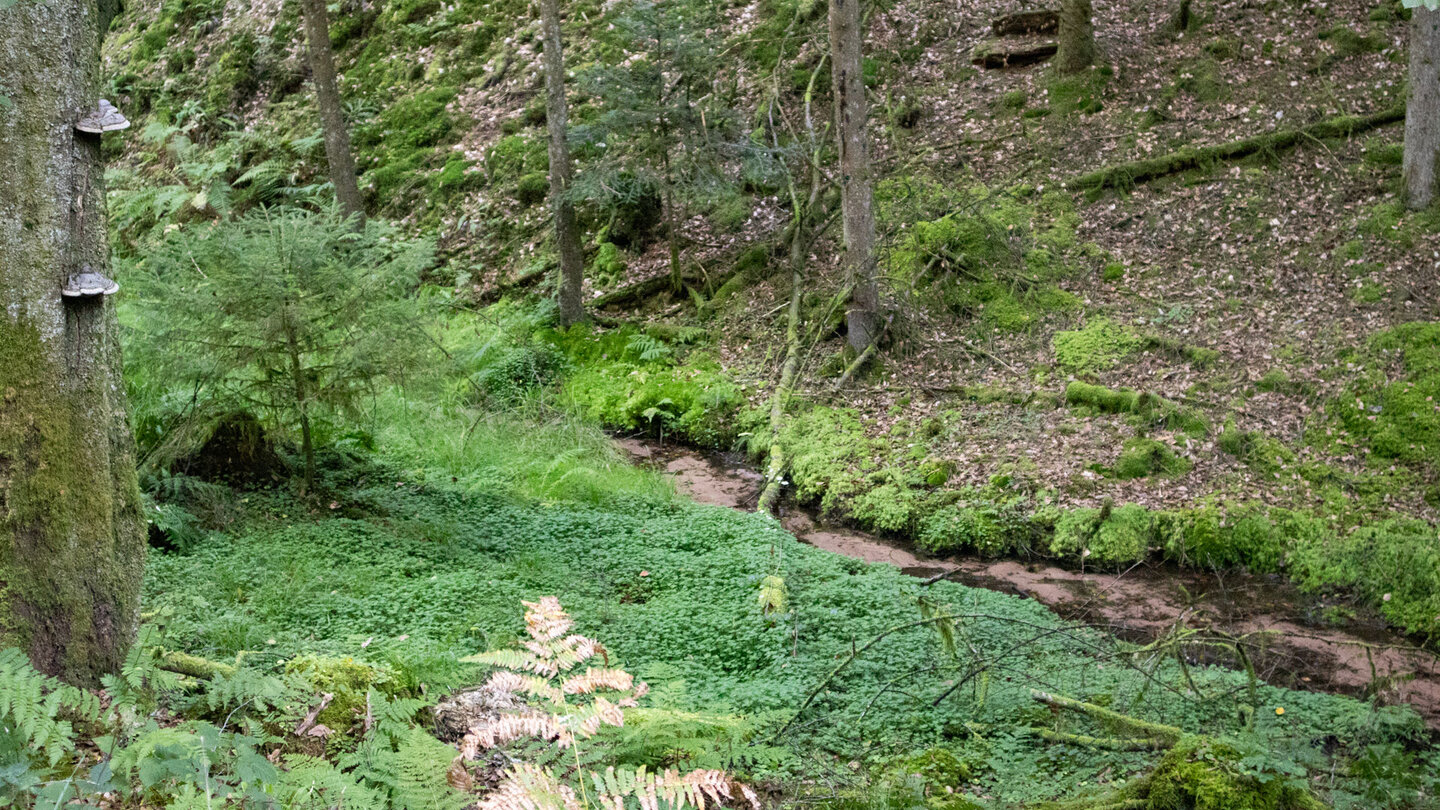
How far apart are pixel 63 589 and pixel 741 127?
1006 cm

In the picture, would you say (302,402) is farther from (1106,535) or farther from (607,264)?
(607,264)

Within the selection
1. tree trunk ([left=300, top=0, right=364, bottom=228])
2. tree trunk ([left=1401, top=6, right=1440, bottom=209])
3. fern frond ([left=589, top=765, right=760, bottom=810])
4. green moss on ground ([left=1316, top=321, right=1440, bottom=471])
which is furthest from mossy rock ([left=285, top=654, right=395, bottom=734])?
tree trunk ([left=1401, top=6, right=1440, bottom=209])

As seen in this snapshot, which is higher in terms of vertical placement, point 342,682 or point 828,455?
point 342,682

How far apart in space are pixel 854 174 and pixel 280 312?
6.23 m

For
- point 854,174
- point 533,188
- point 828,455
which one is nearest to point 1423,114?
point 854,174

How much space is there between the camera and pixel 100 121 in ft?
11.7

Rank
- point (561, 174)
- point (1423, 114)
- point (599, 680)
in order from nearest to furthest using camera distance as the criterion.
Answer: point (599, 680)
point (1423, 114)
point (561, 174)

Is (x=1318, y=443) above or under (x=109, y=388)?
under

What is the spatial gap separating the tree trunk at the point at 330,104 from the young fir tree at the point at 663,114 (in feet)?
11.7

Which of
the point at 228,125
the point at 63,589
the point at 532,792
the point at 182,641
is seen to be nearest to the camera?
the point at 532,792

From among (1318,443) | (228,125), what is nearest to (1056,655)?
(1318,443)

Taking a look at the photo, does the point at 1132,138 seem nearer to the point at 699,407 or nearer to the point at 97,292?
the point at 699,407

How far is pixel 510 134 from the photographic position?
15312 millimetres

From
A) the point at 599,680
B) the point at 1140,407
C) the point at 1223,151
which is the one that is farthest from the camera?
the point at 1223,151
